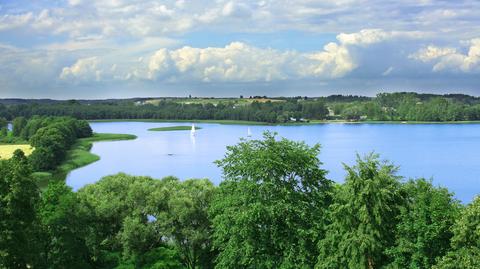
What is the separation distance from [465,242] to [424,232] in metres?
1.55

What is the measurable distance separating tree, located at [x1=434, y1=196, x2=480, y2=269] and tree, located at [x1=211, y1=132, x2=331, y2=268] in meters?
5.57

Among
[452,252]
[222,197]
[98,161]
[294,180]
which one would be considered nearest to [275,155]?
[294,180]

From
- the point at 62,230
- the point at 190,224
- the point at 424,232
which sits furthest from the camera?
the point at 190,224

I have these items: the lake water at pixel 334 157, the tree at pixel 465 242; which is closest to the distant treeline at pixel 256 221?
the tree at pixel 465 242

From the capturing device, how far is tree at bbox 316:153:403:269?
20.1 m

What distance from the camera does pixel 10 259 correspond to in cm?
2111

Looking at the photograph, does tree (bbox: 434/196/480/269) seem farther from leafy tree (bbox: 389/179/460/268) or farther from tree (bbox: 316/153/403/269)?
tree (bbox: 316/153/403/269)

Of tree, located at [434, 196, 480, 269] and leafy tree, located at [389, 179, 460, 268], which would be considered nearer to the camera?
tree, located at [434, 196, 480, 269]

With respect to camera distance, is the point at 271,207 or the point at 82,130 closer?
the point at 271,207

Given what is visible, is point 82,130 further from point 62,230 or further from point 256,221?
point 256,221

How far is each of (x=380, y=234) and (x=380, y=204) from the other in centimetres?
123

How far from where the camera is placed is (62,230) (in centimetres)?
2467

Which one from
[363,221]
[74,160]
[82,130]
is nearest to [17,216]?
[363,221]

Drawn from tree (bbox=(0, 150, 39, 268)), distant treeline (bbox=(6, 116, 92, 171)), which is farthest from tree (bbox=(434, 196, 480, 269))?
distant treeline (bbox=(6, 116, 92, 171))
